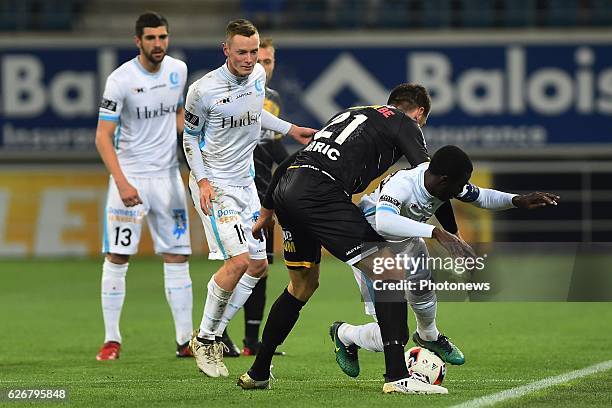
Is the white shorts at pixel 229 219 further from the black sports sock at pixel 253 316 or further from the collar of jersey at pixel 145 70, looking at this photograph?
the collar of jersey at pixel 145 70

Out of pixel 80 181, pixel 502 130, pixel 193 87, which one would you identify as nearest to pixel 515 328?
pixel 193 87

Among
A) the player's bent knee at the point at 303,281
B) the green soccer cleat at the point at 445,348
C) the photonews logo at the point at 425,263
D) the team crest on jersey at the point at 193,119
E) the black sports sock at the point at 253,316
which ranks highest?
the team crest on jersey at the point at 193,119

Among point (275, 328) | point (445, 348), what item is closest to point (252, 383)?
point (275, 328)

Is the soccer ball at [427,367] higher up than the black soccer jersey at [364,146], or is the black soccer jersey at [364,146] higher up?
the black soccer jersey at [364,146]

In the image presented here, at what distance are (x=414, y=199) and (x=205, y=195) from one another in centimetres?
170

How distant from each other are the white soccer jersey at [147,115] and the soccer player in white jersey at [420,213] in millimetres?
2517

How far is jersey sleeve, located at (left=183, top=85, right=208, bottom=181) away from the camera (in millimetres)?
7945

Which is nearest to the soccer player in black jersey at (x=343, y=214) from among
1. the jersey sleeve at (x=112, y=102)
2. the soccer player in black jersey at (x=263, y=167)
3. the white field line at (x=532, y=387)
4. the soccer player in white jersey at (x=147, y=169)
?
the white field line at (x=532, y=387)

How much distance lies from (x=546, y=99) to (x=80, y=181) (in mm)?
7111

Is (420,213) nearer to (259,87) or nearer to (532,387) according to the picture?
(532,387)

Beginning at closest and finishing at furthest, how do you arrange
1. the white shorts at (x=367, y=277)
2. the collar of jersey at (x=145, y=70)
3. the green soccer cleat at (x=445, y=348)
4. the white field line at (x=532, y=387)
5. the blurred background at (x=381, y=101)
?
the white field line at (x=532, y=387) < the white shorts at (x=367, y=277) < the green soccer cleat at (x=445, y=348) < the collar of jersey at (x=145, y=70) < the blurred background at (x=381, y=101)

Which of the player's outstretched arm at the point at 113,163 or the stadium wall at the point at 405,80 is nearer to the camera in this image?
the player's outstretched arm at the point at 113,163

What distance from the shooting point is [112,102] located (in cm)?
903

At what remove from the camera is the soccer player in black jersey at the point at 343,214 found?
670 cm
